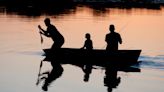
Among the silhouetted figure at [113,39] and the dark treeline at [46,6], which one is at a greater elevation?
the silhouetted figure at [113,39]

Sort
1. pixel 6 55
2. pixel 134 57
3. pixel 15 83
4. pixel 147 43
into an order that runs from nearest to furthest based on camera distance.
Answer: pixel 15 83, pixel 134 57, pixel 6 55, pixel 147 43

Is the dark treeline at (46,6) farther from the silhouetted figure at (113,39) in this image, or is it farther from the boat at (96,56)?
the silhouetted figure at (113,39)

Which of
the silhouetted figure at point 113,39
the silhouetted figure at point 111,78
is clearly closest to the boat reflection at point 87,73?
the silhouetted figure at point 111,78

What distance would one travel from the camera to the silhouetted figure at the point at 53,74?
18859 mm

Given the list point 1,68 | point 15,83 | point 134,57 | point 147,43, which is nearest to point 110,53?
point 134,57

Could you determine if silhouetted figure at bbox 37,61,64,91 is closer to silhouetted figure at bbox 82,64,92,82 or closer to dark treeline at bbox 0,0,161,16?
silhouetted figure at bbox 82,64,92,82

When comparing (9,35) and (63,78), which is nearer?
(63,78)

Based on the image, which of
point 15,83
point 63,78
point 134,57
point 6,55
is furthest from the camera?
point 6,55

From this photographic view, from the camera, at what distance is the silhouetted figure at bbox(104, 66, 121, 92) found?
1864 cm

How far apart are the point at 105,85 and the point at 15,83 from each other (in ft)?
9.49

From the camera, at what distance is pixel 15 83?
1862 cm

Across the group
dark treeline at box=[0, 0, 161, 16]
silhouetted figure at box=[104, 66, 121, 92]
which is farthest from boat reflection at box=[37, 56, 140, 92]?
dark treeline at box=[0, 0, 161, 16]

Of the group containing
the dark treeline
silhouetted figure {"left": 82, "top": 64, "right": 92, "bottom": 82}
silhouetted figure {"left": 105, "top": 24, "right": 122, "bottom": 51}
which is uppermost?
silhouetted figure {"left": 105, "top": 24, "right": 122, "bottom": 51}

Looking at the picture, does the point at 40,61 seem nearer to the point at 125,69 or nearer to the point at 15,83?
the point at 125,69
